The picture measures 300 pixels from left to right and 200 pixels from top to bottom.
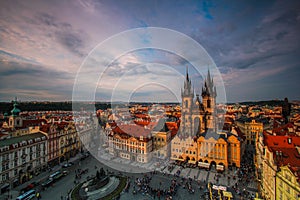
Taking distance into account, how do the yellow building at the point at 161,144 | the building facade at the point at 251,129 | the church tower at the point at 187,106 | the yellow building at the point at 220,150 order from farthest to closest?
the building facade at the point at 251,129
the church tower at the point at 187,106
the yellow building at the point at 161,144
the yellow building at the point at 220,150

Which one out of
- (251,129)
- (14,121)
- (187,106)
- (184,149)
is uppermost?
(187,106)

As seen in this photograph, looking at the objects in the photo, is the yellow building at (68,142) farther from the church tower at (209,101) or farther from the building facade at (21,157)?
the church tower at (209,101)

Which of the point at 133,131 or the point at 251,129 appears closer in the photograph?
the point at 133,131

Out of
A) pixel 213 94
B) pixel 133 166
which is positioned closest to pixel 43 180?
pixel 133 166

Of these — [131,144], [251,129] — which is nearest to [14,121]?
[131,144]

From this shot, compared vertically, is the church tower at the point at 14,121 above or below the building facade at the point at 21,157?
above

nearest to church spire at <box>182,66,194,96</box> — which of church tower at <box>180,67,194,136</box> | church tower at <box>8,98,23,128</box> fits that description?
church tower at <box>180,67,194,136</box>

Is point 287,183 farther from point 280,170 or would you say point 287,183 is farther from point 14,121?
point 14,121

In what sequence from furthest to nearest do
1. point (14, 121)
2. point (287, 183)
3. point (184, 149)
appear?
1. point (14, 121)
2. point (184, 149)
3. point (287, 183)

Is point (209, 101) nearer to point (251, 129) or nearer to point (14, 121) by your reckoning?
point (251, 129)

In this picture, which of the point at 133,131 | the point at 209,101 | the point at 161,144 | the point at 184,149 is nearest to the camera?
the point at 184,149

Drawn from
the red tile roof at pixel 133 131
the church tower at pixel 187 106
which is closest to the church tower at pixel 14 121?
the red tile roof at pixel 133 131

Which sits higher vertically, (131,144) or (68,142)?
(131,144)
